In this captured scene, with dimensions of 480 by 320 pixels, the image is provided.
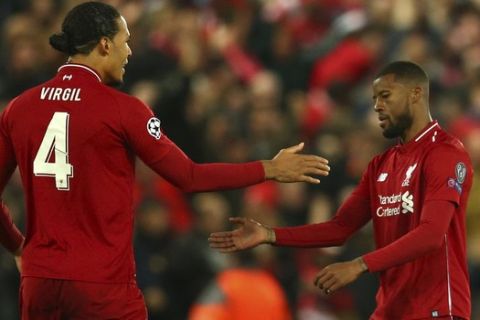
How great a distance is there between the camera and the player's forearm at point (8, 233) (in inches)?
234

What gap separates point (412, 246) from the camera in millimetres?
5645

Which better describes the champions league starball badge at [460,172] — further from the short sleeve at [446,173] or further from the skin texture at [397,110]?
the skin texture at [397,110]

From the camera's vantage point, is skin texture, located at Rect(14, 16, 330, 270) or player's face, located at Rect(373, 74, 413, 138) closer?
skin texture, located at Rect(14, 16, 330, 270)

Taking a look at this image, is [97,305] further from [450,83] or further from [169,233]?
[450,83]

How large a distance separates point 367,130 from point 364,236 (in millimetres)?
1392

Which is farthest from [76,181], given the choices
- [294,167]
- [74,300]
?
[294,167]

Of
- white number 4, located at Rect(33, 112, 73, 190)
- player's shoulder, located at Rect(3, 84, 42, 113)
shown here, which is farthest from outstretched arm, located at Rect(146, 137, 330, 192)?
player's shoulder, located at Rect(3, 84, 42, 113)

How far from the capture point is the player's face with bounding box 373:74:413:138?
6094 millimetres

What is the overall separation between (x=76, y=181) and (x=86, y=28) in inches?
26.6

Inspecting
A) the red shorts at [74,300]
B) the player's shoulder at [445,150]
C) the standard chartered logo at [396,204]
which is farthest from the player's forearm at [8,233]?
the player's shoulder at [445,150]

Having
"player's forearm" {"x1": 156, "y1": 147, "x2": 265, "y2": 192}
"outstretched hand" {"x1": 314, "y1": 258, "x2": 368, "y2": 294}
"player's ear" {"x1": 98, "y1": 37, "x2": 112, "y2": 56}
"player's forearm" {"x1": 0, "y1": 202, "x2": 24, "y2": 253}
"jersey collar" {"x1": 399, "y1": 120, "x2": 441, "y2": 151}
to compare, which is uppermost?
"player's ear" {"x1": 98, "y1": 37, "x2": 112, "y2": 56}

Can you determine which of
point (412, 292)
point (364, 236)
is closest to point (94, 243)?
point (412, 292)

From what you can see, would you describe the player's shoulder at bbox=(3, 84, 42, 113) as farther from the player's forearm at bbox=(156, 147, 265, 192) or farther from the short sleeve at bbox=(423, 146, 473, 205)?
the short sleeve at bbox=(423, 146, 473, 205)

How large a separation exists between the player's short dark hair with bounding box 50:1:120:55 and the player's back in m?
0.17
